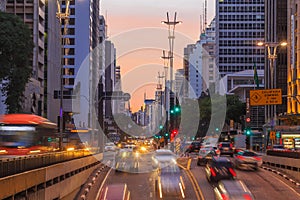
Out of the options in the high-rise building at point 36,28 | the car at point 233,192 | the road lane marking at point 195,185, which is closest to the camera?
the car at point 233,192

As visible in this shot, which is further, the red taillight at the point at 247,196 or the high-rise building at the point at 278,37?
the high-rise building at the point at 278,37

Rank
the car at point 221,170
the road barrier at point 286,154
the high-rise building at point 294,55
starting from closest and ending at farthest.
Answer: the car at point 221,170 → the road barrier at point 286,154 → the high-rise building at point 294,55

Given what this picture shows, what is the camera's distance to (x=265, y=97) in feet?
201

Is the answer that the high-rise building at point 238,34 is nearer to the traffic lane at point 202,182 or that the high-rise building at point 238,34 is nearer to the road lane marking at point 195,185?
the traffic lane at point 202,182

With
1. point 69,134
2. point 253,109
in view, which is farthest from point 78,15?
point 69,134

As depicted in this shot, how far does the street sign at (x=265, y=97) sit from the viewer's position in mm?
60312

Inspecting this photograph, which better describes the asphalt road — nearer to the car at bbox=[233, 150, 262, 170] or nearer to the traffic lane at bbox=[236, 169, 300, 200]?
the traffic lane at bbox=[236, 169, 300, 200]

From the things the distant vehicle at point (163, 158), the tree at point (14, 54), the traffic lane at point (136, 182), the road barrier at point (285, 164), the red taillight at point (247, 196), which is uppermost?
the tree at point (14, 54)

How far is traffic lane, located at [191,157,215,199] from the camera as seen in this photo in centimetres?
3017

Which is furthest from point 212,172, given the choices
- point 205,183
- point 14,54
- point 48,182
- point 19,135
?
point 14,54

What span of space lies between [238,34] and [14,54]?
5752 inches

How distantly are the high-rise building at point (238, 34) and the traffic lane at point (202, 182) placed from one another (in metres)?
151

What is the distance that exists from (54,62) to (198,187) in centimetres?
8096

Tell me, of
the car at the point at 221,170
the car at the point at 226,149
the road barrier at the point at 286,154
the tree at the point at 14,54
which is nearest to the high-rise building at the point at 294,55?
the car at the point at 226,149
